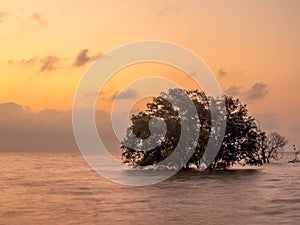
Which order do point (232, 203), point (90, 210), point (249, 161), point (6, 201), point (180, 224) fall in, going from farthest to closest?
point (249, 161) → point (6, 201) → point (232, 203) → point (90, 210) → point (180, 224)

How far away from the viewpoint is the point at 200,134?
7569cm

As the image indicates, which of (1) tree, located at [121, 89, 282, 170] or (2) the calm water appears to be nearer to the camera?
(2) the calm water

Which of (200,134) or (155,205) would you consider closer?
(155,205)

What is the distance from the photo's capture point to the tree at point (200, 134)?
76.3 m

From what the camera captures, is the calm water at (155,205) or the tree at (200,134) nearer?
the calm water at (155,205)

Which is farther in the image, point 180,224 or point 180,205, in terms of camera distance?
point 180,205

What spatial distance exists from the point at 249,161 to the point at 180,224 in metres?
55.2

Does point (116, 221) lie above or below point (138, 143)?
below

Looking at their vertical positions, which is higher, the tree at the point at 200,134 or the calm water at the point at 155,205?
the tree at the point at 200,134

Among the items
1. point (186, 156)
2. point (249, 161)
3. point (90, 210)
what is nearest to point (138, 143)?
point (186, 156)

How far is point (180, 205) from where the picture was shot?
36.3 m

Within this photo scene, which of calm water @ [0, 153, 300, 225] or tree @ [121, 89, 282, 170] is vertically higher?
tree @ [121, 89, 282, 170]

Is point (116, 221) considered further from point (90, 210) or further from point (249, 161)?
point (249, 161)

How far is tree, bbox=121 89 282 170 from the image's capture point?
250 feet
